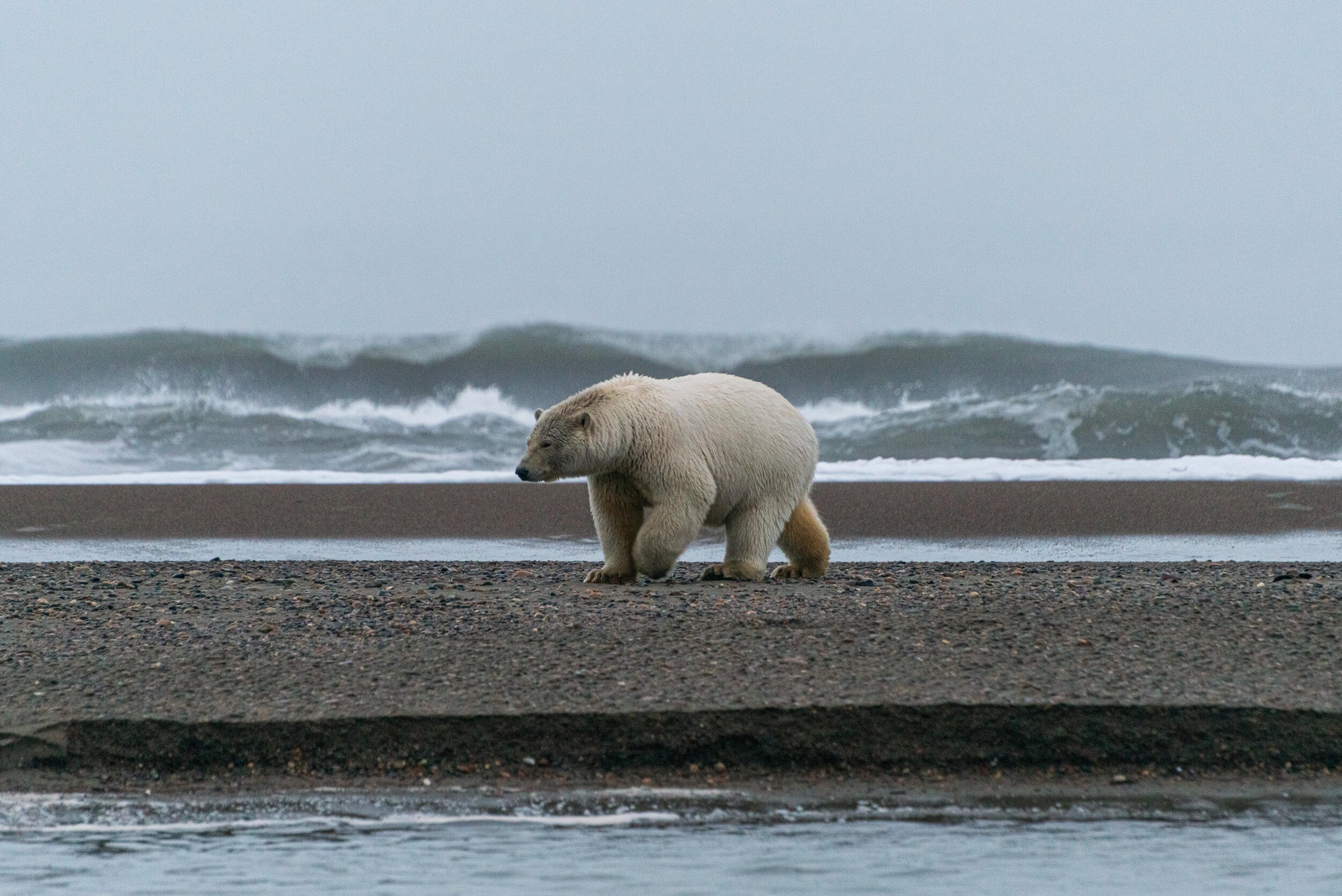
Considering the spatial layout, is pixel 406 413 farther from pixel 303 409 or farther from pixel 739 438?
pixel 739 438

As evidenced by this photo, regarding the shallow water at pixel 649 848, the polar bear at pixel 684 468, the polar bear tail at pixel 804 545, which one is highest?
the polar bear at pixel 684 468

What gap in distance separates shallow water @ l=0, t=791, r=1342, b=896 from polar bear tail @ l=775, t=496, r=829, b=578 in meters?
3.78

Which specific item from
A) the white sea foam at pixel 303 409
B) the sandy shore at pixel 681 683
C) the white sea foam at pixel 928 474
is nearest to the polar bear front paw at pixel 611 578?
the sandy shore at pixel 681 683

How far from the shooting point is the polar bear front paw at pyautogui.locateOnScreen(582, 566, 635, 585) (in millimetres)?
7246

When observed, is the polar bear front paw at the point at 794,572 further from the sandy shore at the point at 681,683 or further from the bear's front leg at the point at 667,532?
the sandy shore at the point at 681,683

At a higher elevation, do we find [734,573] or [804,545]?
[804,545]

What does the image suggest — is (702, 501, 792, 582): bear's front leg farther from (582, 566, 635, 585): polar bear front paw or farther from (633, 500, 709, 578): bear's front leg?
(582, 566, 635, 585): polar bear front paw

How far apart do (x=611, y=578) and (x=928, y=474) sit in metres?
10.5

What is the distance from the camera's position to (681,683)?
4.70m

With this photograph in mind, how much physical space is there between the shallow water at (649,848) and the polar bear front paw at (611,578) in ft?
10.5

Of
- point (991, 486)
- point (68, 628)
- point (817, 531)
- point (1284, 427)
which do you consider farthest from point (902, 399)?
point (68, 628)

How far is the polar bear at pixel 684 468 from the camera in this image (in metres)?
7.01

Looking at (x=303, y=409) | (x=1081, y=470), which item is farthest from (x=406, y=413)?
(x=1081, y=470)

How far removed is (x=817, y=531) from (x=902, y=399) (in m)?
20.1
